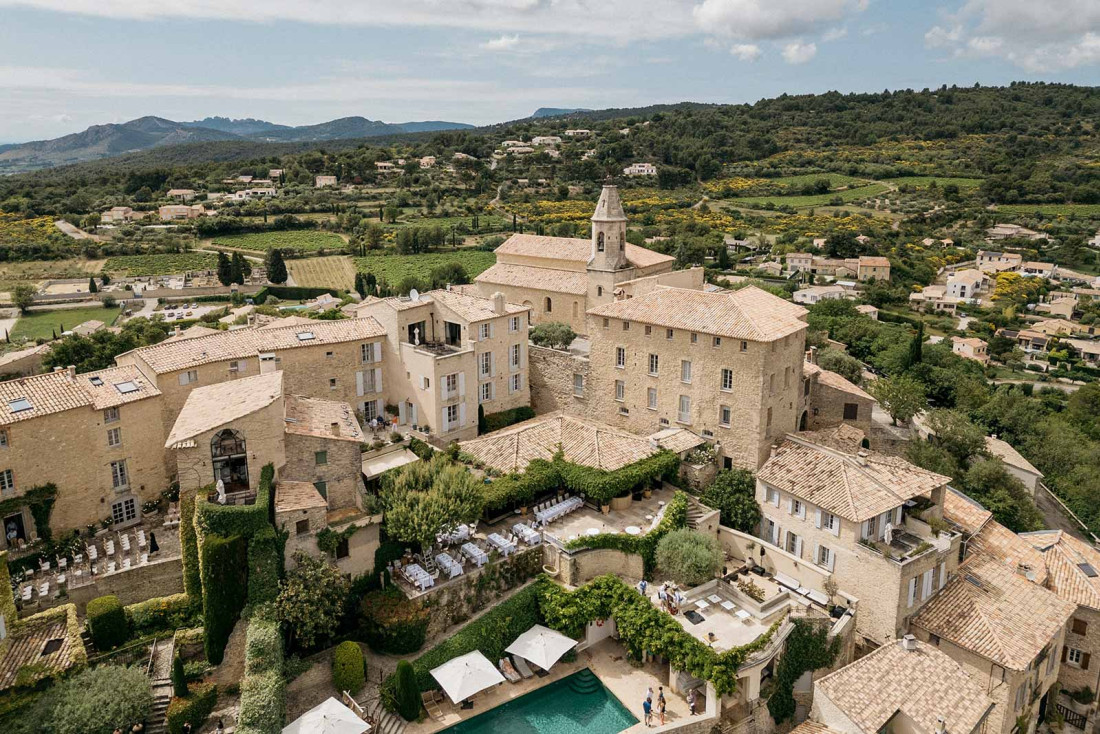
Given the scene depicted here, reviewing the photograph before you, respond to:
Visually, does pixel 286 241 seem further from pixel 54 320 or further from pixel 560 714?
pixel 560 714

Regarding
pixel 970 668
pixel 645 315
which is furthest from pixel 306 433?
pixel 970 668

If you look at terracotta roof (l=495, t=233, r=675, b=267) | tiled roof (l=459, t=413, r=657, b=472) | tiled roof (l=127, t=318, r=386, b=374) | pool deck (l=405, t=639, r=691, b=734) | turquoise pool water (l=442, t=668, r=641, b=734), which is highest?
terracotta roof (l=495, t=233, r=675, b=267)

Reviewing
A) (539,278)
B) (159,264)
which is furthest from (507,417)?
(159,264)

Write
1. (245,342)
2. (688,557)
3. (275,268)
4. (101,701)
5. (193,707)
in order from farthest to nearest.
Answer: (275,268), (245,342), (688,557), (193,707), (101,701)

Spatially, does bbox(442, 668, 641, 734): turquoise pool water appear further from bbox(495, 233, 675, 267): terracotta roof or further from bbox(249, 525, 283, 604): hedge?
bbox(495, 233, 675, 267): terracotta roof

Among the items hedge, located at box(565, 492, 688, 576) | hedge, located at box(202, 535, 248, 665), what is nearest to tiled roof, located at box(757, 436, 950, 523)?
hedge, located at box(565, 492, 688, 576)

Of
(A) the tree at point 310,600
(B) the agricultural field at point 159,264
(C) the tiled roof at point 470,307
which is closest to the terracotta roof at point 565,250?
(C) the tiled roof at point 470,307
